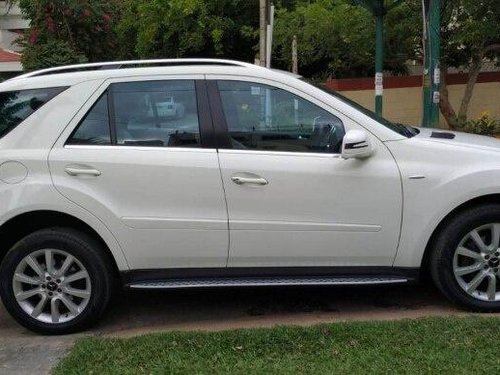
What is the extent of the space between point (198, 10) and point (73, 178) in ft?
56.1

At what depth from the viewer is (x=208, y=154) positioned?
4.21 meters

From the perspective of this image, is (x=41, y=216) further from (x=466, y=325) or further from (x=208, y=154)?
(x=466, y=325)

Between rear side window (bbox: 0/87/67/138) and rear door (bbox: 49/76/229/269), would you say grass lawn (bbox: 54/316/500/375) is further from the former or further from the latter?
rear side window (bbox: 0/87/67/138)

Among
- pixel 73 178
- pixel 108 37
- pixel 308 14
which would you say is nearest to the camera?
pixel 73 178

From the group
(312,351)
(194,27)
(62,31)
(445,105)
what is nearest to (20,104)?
(312,351)

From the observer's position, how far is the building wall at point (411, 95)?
17156 millimetres

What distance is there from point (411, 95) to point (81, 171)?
14455mm

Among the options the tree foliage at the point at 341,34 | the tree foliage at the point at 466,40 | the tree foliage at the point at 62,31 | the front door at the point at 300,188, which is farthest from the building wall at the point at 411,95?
the front door at the point at 300,188

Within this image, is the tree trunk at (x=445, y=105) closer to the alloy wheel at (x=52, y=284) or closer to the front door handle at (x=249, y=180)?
the front door handle at (x=249, y=180)

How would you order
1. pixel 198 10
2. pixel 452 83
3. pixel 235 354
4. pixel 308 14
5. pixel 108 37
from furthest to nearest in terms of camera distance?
1. pixel 108 37
2. pixel 198 10
3. pixel 452 83
4. pixel 308 14
5. pixel 235 354

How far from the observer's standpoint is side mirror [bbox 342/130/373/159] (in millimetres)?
4039

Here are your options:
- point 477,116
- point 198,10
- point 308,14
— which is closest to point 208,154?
point 308,14

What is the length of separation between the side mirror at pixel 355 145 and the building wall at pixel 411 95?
1318cm

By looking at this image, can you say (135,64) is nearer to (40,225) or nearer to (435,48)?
(40,225)
